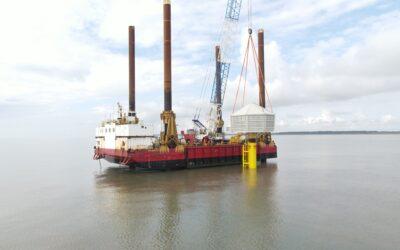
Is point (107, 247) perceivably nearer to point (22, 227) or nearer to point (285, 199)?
point (22, 227)

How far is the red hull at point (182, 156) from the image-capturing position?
1779 inches

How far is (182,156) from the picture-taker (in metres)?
48.2

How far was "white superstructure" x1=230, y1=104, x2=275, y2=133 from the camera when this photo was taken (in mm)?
51906

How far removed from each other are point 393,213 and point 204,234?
1391cm

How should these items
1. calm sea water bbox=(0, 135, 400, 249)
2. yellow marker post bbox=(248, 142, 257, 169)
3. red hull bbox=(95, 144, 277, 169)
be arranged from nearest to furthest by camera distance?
calm sea water bbox=(0, 135, 400, 249) < red hull bbox=(95, 144, 277, 169) < yellow marker post bbox=(248, 142, 257, 169)

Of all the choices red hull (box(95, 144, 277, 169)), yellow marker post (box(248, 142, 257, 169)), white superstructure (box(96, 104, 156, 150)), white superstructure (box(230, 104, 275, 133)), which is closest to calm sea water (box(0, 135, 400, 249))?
red hull (box(95, 144, 277, 169))

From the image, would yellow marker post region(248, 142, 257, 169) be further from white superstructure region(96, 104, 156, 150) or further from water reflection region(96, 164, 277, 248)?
white superstructure region(96, 104, 156, 150)

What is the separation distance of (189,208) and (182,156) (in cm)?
2186

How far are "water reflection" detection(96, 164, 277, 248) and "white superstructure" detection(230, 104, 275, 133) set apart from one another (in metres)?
9.60

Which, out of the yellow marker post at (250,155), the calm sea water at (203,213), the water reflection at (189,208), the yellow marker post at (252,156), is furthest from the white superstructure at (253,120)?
the calm sea water at (203,213)

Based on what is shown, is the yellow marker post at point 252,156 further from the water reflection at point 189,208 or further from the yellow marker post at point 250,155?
the water reflection at point 189,208

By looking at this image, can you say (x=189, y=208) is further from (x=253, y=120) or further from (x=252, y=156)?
(x=253, y=120)

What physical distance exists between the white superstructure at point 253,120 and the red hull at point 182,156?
4.32m

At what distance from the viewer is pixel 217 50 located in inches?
3182
